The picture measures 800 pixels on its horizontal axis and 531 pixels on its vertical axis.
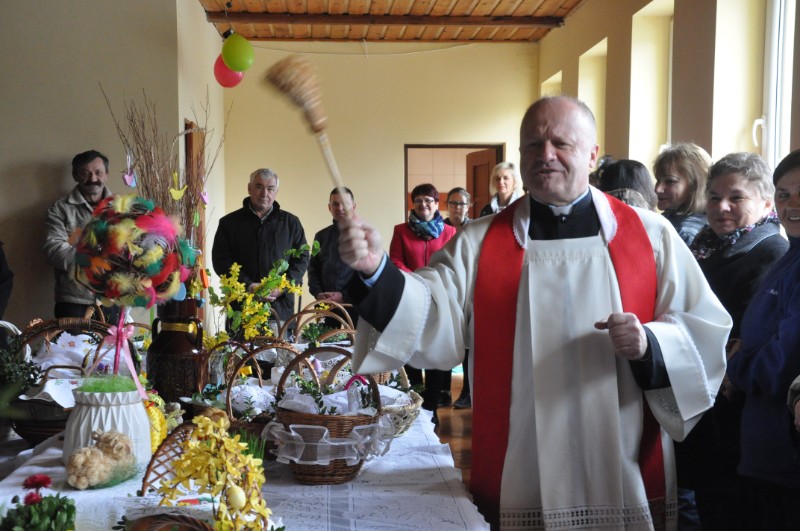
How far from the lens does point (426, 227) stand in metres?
5.00

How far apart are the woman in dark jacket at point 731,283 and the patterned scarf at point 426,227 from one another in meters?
2.62

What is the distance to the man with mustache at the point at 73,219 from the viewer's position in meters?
4.73

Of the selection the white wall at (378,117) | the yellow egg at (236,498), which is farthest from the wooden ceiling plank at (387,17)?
the yellow egg at (236,498)

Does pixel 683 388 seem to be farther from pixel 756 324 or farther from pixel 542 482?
pixel 756 324

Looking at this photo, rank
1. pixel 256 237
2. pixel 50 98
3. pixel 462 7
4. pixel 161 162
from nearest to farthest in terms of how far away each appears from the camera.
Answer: pixel 161 162 < pixel 256 237 < pixel 50 98 < pixel 462 7

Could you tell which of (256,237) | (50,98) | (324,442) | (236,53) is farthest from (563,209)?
(50,98)

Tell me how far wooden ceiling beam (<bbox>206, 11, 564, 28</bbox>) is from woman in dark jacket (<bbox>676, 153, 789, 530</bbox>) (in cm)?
558

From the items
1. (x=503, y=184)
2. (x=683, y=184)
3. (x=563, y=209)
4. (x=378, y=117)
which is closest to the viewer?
(x=563, y=209)

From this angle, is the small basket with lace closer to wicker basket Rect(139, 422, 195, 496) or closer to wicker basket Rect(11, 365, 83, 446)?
wicker basket Rect(139, 422, 195, 496)

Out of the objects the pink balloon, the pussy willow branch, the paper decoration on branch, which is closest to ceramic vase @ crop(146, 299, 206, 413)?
the pussy willow branch

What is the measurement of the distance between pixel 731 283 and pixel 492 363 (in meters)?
1.01

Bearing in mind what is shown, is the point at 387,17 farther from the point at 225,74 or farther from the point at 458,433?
the point at 458,433

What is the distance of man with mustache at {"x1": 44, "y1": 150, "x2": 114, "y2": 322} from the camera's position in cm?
473

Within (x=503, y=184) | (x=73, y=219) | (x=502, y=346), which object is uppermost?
(x=503, y=184)
